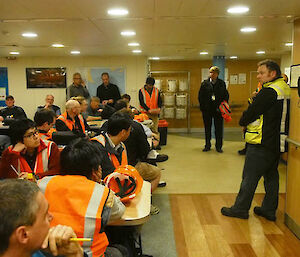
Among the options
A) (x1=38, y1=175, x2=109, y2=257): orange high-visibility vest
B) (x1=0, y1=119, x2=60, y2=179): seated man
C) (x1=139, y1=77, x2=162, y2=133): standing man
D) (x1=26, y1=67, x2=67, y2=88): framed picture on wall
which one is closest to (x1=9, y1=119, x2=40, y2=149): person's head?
(x1=0, y1=119, x2=60, y2=179): seated man

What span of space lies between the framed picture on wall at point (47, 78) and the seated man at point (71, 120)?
4.80 m

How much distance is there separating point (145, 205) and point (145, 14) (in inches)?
101

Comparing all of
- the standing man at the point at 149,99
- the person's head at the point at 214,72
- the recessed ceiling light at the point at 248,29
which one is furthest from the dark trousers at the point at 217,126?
the recessed ceiling light at the point at 248,29

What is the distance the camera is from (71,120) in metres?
4.55

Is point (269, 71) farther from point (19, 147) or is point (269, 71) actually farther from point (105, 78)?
point (105, 78)

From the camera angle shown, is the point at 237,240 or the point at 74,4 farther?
the point at 74,4

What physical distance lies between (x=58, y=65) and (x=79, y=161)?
25.9 feet

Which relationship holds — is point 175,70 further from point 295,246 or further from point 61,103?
point 295,246

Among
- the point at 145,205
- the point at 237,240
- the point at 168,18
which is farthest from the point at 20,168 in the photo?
the point at 168,18

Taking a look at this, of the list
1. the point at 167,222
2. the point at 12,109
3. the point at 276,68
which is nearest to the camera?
the point at 276,68

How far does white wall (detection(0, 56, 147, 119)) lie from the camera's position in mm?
9094

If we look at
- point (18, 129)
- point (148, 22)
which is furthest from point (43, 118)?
point (148, 22)

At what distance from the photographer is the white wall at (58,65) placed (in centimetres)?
909

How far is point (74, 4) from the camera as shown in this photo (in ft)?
11.0
